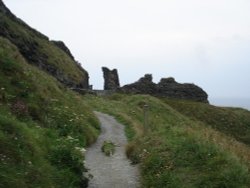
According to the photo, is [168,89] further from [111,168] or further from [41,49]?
[111,168]

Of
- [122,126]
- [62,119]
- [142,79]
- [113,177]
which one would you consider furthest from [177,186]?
[142,79]

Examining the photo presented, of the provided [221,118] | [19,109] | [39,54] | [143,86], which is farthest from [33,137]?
[143,86]

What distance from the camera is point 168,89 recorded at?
117 meters

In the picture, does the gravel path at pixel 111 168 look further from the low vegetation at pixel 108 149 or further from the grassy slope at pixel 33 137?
the grassy slope at pixel 33 137

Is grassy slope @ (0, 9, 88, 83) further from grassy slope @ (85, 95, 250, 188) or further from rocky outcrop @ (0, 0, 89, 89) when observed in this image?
grassy slope @ (85, 95, 250, 188)

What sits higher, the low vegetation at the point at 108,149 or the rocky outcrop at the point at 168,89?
the rocky outcrop at the point at 168,89

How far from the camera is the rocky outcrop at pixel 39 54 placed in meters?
66.1

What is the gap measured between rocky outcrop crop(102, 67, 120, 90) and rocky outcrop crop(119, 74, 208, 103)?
888 cm

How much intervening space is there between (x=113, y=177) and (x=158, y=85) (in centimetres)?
9925

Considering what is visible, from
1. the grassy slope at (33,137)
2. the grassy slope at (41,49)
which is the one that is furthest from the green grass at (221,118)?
the grassy slope at (33,137)

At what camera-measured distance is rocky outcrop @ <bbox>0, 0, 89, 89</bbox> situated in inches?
2603

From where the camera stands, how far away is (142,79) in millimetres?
117625

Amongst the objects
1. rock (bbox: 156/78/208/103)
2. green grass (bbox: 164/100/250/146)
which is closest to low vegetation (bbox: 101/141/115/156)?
green grass (bbox: 164/100/250/146)

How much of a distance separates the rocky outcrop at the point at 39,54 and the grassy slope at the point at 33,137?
3684 cm
